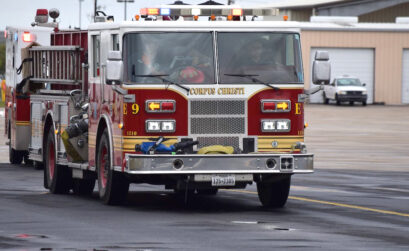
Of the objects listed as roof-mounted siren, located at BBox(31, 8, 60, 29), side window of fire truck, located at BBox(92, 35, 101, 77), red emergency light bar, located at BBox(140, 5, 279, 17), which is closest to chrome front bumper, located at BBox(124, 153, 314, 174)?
red emergency light bar, located at BBox(140, 5, 279, 17)

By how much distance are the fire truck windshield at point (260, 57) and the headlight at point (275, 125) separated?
51 centimetres

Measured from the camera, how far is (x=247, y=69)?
15414mm

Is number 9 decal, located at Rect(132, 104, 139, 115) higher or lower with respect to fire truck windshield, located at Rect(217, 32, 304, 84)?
lower

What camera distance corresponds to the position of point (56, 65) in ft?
65.5

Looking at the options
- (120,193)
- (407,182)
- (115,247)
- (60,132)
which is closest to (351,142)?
(407,182)

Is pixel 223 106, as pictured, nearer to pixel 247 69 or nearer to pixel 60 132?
pixel 247 69

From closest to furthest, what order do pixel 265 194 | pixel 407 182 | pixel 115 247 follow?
1. pixel 115 247
2. pixel 265 194
3. pixel 407 182

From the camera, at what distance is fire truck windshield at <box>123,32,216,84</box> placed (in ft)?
49.6

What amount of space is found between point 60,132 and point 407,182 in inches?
264

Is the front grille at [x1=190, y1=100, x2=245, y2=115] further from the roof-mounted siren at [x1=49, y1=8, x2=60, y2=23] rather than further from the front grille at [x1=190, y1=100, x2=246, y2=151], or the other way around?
the roof-mounted siren at [x1=49, y1=8, x2=60, y2=23]

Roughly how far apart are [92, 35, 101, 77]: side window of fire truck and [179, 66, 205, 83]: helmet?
71.5 inches

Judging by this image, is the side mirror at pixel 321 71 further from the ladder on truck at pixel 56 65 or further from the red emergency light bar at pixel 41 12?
the red emergency light bar at pixel 41 12

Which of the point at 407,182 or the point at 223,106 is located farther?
the point at 407,182

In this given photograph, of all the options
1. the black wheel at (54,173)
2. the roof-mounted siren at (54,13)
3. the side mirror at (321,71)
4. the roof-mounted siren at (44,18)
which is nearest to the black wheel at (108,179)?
the black wheel at (54,173)
